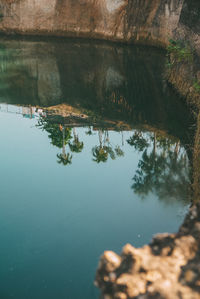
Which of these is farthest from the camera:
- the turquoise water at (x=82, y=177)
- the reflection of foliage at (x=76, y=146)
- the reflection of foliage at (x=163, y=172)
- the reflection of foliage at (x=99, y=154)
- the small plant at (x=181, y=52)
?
the small plant at (x=181, y=52)

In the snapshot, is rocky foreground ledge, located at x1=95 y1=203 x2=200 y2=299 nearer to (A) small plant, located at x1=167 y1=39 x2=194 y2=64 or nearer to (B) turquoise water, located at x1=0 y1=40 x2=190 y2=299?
(B) turquoise water, located at x1=0 y1=40 x2=190 y2=299

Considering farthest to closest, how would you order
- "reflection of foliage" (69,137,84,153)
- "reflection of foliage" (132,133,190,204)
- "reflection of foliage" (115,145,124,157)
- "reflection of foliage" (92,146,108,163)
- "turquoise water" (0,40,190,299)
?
"reflection of foliage" (69,137,84,153)
"reflection of foliage" (115,145,124,157)
"reflection of foliage" (92,146,108,163)
"reflection of foliage" (132,133,190,204)
"turquoise water" (0,40,190,299)

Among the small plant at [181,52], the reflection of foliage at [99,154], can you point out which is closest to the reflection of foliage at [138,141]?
the reflection of foliage at [99,154]

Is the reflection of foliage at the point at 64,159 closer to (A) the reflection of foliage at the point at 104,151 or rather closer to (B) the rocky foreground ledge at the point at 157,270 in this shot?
(A) the reflection of foliage at the point at 104,151

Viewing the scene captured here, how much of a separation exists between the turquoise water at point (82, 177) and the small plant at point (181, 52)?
1.99 m

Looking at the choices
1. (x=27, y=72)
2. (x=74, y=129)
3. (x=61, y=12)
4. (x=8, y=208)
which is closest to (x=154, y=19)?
(x=61, y=12)

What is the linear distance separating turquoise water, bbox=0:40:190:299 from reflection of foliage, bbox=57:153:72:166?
70mm

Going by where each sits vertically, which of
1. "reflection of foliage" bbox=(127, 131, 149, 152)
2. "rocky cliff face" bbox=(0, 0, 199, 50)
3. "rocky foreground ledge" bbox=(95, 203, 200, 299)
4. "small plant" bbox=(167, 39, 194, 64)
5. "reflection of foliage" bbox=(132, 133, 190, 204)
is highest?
"rocky cliff face" bbox=(0, 0, 199, 50)

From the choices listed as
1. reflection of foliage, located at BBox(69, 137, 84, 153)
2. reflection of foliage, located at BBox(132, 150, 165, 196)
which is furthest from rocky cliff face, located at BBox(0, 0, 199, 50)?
reflection of foliage, located at BBox(132, 150, 165, 196)

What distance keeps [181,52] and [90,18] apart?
22.0 metres

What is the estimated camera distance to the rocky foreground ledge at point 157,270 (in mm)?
3807

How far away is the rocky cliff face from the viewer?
34.5m

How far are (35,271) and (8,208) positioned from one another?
2.79m

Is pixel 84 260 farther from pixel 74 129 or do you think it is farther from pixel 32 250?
pixel 74 129
